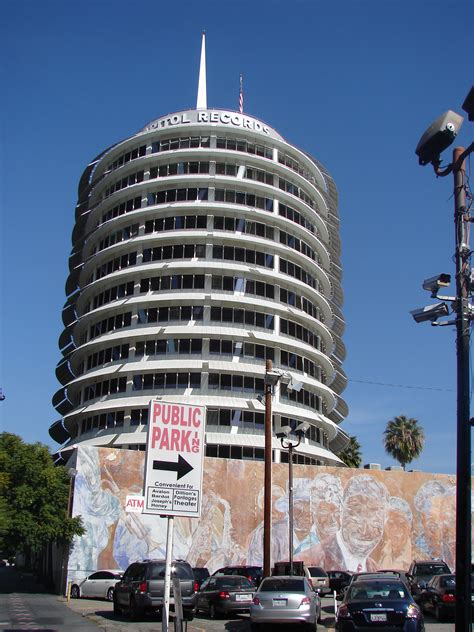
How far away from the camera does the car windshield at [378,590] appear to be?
15852 mm

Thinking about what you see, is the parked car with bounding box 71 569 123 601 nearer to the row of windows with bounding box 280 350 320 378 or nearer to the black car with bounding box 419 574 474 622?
the black car with bounding box 419 574 474 622

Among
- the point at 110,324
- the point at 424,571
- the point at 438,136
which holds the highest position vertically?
the point at 110,324

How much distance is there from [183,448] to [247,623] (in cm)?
1386

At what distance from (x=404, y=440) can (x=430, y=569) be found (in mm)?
41947

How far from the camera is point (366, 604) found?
15.5 meters

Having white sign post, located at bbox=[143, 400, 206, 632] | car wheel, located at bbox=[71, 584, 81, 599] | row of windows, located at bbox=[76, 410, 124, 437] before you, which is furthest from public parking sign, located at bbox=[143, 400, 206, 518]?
row of windows, located at bbox=[76, 410, 124, 437]

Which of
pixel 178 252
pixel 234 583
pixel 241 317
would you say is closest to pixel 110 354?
pixel 178 252

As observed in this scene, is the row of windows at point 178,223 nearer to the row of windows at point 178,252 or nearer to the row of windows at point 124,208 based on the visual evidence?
the row of windows at point 178,252

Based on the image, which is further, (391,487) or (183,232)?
(183,232)

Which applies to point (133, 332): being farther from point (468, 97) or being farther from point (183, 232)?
point (468, 97)

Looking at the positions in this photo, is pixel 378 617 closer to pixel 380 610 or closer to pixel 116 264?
pixel 380 610

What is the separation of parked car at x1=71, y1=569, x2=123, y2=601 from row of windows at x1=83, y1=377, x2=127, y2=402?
64.7 ft

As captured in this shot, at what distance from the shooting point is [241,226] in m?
56.8

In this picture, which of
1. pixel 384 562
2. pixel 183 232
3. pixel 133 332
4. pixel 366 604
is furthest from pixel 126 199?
pixel 366 604
